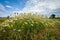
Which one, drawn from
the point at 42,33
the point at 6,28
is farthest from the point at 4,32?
the point at 42,33

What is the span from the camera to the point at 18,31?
6.70 m

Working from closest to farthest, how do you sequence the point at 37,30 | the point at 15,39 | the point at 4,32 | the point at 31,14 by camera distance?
the point at 15,39 → the point at 4,32 → the point at 37,30 → the point at 31,14

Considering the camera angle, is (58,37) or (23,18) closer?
(58,37)

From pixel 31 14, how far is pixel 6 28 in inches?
82.8

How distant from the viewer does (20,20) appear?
7.70m

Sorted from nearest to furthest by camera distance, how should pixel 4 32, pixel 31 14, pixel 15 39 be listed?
1. pixel 15 39
2. pixel 4 32
3. pixel 31 14

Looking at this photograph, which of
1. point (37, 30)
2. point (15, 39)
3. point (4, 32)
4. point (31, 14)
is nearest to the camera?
point (15, 39)

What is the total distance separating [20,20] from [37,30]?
0.92m

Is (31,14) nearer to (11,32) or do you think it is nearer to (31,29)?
(31,29)

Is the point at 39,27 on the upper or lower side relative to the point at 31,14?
lower

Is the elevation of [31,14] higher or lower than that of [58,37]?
higher

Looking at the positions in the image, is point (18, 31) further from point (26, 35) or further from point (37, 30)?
point (37, 30)

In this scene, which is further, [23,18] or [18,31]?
[23,18]

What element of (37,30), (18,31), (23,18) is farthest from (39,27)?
(18,31)
